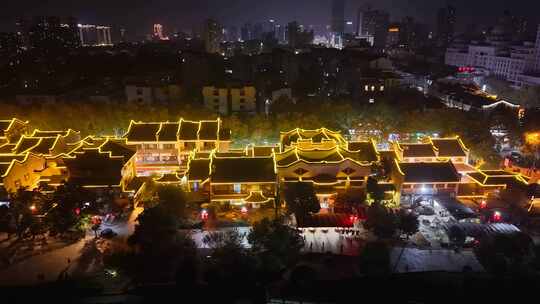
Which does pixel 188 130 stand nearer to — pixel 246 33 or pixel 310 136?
pixel 310 136

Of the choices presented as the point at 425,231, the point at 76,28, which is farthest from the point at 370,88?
the point at 76,28

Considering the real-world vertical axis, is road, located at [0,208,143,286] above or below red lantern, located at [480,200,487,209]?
below

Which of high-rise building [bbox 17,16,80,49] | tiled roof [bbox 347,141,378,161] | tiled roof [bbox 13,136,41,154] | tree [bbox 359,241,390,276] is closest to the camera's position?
tree [bbox 359,241,390,276]

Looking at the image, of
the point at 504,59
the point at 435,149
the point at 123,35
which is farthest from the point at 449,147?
the point at 123,35

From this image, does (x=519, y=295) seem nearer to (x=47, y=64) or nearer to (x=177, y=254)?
(x=177, y=254)

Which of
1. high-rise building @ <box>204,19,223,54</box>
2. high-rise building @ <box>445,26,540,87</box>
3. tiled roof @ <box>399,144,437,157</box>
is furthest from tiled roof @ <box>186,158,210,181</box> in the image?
high-rise building @ <box>204,19,223,54</box>

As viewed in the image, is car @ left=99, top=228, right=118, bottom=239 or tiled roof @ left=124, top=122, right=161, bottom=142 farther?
tiled roof @ left=124, top=122, right=161, bottom=142

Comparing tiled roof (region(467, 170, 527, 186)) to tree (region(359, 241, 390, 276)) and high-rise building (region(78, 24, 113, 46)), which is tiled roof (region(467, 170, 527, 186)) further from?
high-rise building (region(78, 24, 113, 46))
